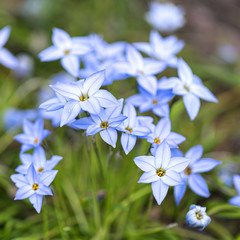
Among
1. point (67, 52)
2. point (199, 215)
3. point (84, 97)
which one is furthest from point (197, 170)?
point (67, 52)

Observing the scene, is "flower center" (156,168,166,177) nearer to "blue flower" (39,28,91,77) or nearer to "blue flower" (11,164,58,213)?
"blue flower" (11,164,58,213)

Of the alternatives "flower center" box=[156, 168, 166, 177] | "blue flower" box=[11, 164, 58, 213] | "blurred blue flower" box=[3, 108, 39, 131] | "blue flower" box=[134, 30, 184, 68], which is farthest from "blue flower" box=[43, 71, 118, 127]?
"blurred blue flower" box=[3, 108, 39, 131]

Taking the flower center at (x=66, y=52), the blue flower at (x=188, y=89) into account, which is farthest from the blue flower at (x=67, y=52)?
the blue flower at (x=188, y=89)

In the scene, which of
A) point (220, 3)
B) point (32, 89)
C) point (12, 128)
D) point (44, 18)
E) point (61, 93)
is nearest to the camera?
point (61, 93)

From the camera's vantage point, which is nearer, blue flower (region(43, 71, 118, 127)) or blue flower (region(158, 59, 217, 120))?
blue flower (region(43, 71, 118, 127))

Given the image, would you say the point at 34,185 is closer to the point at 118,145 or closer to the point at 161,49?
the point at 118,145

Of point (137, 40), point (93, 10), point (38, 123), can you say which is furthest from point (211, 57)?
point (38, 123)

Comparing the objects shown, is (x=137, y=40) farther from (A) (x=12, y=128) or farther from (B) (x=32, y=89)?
(A) (x=12, y=128)
